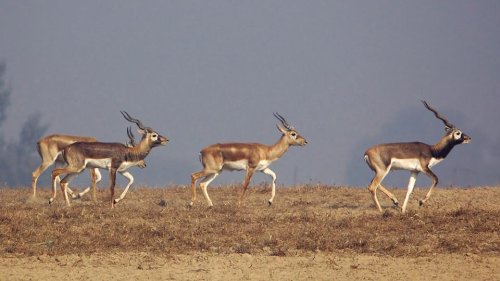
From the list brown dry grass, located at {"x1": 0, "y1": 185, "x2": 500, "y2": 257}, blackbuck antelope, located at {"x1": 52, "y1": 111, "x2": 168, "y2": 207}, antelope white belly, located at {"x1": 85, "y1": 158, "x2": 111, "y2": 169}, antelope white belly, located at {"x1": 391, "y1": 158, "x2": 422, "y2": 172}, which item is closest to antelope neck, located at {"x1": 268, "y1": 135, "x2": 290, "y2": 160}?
brown dry grass, located at {"x1": 0, "y1": 185, "x2": 500, "y2": 257}

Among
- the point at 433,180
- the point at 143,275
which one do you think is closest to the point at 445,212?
the point at 433,180

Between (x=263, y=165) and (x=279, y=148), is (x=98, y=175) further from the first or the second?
(x=279, y=148)

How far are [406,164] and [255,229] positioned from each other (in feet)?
17.6

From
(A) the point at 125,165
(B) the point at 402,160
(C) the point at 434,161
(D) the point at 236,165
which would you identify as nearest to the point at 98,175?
(A) the point at 125,165

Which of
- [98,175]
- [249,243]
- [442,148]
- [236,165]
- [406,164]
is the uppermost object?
[442,148]

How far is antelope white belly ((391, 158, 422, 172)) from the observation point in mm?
21266

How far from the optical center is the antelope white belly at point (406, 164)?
21266mm

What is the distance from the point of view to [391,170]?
71.1 feet

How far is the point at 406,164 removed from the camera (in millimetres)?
21328

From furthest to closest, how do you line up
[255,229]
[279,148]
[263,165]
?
[279,148] → [263,165] → [255,229]

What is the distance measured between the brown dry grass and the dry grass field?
23 millimetres

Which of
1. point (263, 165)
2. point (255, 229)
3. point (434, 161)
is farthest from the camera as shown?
point (263, 165)

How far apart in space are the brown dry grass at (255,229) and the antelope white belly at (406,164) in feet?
3.27

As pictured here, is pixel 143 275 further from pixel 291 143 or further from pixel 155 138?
pixel 291 143
